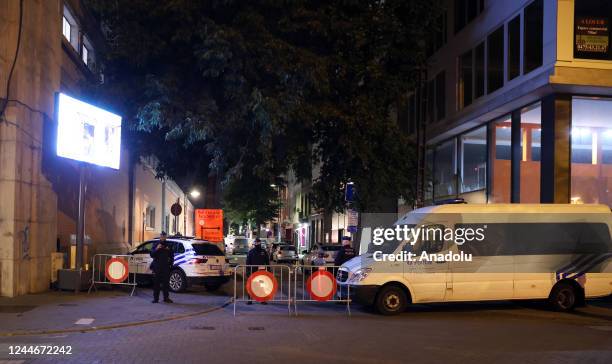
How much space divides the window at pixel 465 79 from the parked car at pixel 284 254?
50.4 ft

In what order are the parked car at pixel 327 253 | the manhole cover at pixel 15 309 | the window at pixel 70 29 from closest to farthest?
the manhole cover at pixel 15 309 < the window at pixel 70 29 < the parked car at pixel 327 253

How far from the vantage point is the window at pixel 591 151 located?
786 inches

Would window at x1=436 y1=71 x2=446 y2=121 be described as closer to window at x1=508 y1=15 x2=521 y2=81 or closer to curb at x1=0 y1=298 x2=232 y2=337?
window at x1=508 y1=15 x2=521 y2=81

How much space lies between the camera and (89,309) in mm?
13484

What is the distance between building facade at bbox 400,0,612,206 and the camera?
19.0 metres

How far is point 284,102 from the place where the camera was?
18.2 metres

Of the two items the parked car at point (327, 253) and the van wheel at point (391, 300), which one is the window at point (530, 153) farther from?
the van wheel at point (391, 300)

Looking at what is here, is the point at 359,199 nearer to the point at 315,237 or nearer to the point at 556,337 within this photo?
the point at 556,337

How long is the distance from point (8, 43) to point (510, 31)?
16120mm

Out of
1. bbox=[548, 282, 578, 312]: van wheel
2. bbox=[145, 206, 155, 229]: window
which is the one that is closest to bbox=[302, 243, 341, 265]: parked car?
bbox=[548, 282, 578, 312]: van wheel

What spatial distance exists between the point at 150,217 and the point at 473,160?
21.2 metres

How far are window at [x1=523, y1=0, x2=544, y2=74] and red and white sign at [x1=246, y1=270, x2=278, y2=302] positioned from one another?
1175 cm

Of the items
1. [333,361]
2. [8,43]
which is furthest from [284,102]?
[333,361]

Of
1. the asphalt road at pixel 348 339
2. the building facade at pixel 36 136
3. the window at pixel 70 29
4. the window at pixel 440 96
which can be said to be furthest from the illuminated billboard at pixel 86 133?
the window at pixel 440 96
